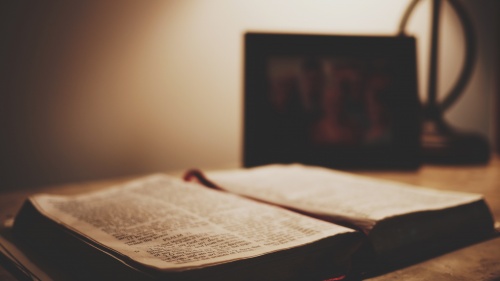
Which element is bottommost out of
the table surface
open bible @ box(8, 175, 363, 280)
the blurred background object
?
the table surface

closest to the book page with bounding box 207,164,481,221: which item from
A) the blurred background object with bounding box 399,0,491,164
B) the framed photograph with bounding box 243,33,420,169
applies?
the framed photograph with bounding box 243,33,420,169

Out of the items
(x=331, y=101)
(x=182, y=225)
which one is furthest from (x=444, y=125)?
(x=182, y=225)

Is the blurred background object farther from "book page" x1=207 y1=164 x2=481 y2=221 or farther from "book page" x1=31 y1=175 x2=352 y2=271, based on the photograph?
"book page" x1=31 y1=175 x2=352 y2=271

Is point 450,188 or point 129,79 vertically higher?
point 129,79

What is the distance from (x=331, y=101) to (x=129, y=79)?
445 millimetres

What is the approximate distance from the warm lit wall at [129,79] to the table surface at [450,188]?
0.07 meters

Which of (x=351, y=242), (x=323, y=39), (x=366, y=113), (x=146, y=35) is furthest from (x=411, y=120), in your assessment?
(x=351, y=242)

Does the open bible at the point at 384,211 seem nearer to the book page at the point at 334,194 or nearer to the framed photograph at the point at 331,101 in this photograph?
the book page at the point at 334,194

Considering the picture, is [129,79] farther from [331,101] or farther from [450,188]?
[450,188]

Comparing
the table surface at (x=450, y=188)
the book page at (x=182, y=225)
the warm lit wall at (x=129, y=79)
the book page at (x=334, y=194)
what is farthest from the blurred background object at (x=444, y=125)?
the book page at (x=182, y=225)

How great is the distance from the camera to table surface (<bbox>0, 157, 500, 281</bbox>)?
1.48ft

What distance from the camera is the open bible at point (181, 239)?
363 mm

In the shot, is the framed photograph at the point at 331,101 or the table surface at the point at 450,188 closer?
the table surface at the point at 450,188

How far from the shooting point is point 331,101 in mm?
1083
